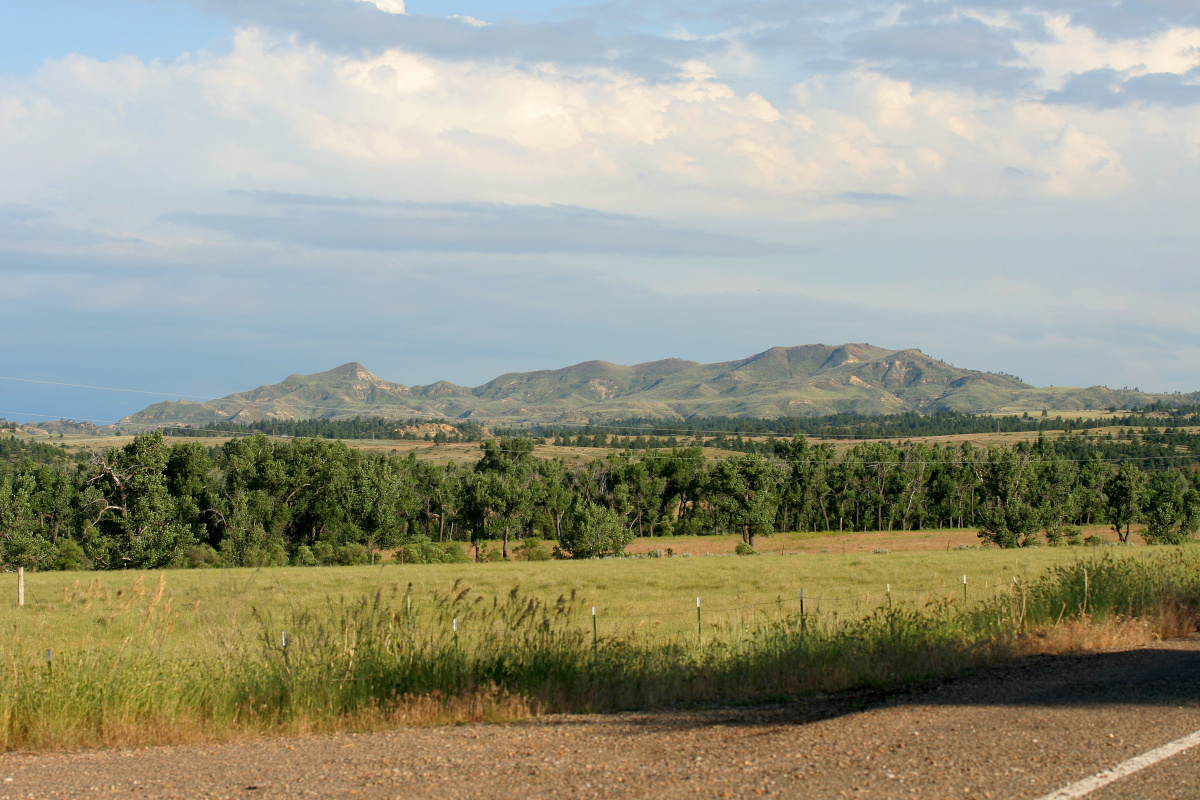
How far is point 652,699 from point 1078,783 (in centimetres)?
380

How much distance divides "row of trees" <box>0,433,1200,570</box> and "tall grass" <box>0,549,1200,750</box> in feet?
164

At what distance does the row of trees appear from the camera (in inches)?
2498

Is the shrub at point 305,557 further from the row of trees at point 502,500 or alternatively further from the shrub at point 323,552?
the shrub at point 323,552

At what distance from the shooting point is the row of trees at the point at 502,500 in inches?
2498

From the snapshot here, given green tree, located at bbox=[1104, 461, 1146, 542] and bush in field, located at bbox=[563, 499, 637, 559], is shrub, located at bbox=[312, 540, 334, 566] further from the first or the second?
green tree, located at bbox=[1104, 461, 1146, 542]

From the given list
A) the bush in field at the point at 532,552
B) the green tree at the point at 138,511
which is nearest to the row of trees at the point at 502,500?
the green tree at the point at 138,511

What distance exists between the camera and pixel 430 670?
28.2 ft

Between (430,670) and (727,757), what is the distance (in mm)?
3552

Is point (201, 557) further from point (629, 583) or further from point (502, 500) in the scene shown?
point (629, 583)

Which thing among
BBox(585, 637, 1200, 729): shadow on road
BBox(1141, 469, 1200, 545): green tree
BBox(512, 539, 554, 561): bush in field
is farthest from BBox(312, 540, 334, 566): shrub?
BBox(585, 637, 1200, 729): shadow on road

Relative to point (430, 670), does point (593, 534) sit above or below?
below

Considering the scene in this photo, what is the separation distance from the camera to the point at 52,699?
7383mm

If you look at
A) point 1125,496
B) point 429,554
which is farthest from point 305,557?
point 1125,496

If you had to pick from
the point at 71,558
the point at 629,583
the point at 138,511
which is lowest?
the point at 71,558
